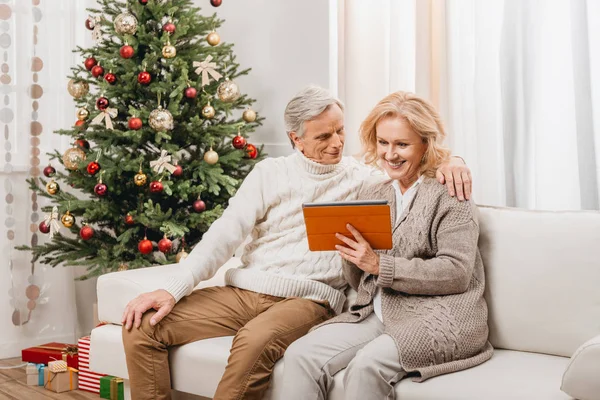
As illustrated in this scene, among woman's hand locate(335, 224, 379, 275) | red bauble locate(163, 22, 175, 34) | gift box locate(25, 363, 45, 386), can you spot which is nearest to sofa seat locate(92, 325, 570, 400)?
woman's hand locate(335, 224, 379, 275)

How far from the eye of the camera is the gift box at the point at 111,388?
3.12 meters

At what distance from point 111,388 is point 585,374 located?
83.3 inches

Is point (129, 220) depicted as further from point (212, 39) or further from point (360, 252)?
point (360, 252)

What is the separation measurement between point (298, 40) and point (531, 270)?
6.58 ft

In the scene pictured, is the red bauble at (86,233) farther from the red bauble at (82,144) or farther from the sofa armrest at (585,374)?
the sofa armrest at (585,374)

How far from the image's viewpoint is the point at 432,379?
188 cm

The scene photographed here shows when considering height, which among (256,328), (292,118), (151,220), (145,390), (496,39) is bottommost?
(145,390)

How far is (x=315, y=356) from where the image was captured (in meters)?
1.98

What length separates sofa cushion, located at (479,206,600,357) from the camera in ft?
6.75

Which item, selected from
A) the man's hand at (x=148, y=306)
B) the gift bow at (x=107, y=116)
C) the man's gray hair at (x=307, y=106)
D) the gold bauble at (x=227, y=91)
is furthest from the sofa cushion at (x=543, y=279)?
the gift bow at (x=107, y=116)

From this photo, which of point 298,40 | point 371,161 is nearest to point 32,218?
A: point 298,40

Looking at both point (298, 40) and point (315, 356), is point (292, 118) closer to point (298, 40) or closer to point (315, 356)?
point (315, 356)

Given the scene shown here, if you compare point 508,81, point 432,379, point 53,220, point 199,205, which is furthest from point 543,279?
point 53,220

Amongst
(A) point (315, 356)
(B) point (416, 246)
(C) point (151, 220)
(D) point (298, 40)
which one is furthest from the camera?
(D) point (298, 40)
